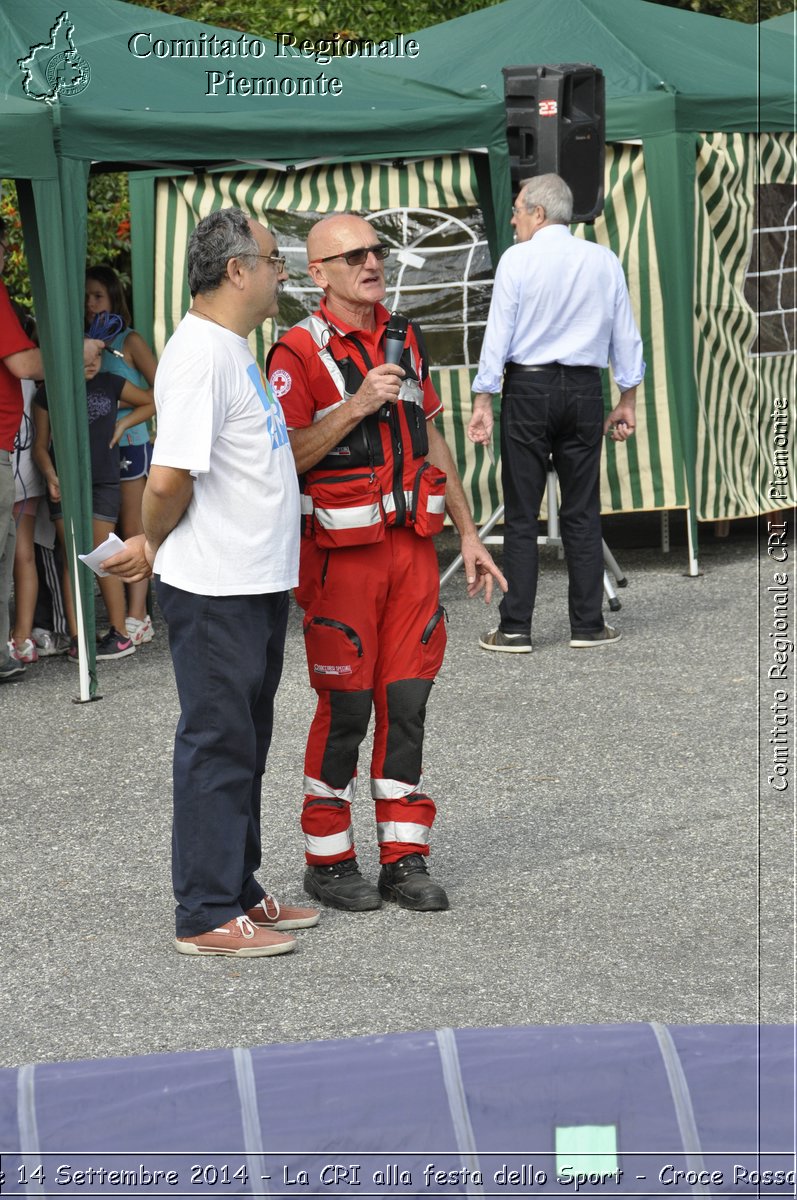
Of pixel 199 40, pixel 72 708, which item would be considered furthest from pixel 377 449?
pixel 199 40

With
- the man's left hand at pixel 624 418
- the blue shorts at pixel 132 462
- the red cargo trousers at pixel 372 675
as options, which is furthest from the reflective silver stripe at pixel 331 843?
the blue shorts at pixel 132 462

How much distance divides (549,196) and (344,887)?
409 cm

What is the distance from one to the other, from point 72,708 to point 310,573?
2.93 metres

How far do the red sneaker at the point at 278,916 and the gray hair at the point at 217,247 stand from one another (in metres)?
1.64

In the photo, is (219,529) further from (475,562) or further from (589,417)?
(589,417)

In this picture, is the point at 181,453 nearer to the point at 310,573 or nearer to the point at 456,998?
the point at 310,573

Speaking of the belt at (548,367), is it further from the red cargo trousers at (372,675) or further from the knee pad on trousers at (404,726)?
the knee pad on trousers at (404,726)

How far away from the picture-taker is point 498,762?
6281 millimetres

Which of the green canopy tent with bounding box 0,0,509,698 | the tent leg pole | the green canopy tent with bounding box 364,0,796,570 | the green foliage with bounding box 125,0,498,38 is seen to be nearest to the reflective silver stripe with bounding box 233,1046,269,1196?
the green canopy tent with bounding box 0,0,509,698

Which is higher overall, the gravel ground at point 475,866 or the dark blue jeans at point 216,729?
the dark blue jeans at point 216,729

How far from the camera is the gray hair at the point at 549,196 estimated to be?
7.80 metres

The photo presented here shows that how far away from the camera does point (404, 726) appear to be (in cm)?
471

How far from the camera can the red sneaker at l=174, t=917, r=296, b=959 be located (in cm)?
441

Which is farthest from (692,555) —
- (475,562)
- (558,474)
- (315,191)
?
(475,562)
